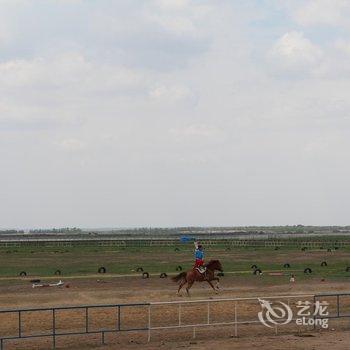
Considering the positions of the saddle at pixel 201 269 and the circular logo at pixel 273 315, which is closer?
the circular logo at pixel 273 315

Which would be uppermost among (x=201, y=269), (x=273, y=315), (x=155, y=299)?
(x=201, y=269)

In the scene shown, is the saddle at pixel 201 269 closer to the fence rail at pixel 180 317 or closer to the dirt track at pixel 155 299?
the dirt track at pixel 155 299

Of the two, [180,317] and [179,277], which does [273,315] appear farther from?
[179,277]

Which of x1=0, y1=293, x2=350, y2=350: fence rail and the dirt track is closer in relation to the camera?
the dirt track

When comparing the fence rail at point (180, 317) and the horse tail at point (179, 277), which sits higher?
the horse tail at point (179, 277)

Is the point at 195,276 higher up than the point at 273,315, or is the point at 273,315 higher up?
the point at 195,276

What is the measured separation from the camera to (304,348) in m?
18.4

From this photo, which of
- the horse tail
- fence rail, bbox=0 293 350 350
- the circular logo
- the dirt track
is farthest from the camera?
the horse tail

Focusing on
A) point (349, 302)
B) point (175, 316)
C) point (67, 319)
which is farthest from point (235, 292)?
point (67, 319)

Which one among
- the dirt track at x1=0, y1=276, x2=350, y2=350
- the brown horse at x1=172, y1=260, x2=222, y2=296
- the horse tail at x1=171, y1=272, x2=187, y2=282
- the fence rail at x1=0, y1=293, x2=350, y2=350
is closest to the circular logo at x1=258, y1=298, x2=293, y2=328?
the fence rail at x1=0, y1=293, x2=350, y2=350

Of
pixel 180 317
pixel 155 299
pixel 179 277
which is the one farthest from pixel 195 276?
pixel 180 317

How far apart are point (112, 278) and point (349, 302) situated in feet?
55.8

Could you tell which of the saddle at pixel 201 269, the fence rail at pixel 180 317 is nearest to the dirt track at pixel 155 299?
the fence rail at pixel 180 317

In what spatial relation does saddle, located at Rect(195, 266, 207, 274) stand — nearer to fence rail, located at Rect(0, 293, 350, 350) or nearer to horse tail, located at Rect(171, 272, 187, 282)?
horse tail, located at Rect(171, 272, 187, 282)
